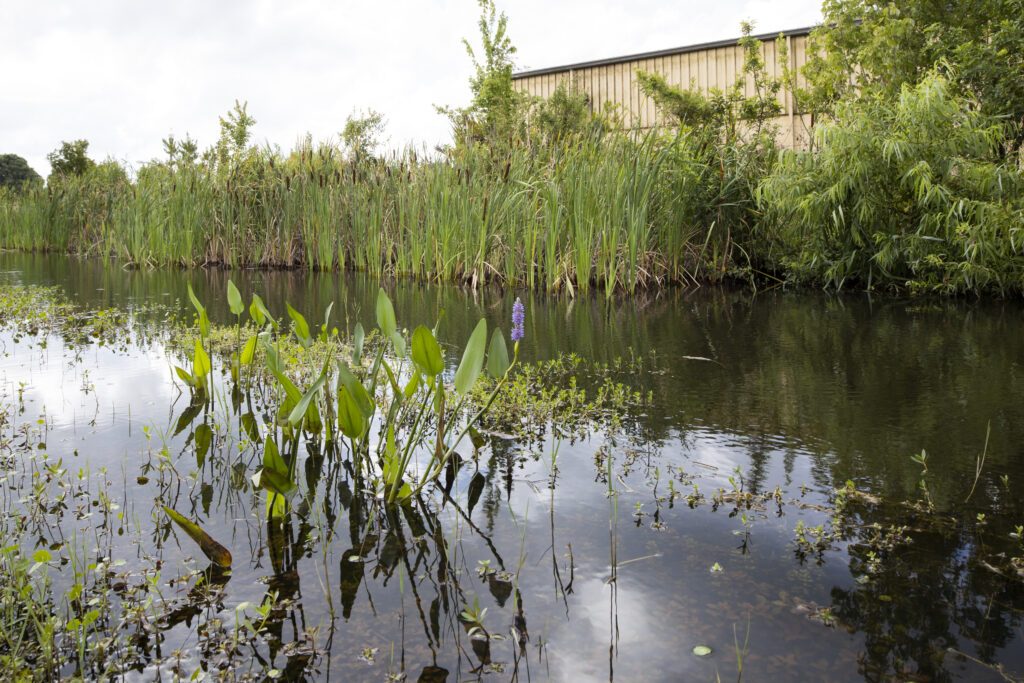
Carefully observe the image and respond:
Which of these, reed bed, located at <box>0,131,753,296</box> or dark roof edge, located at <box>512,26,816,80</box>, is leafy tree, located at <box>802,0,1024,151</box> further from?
dark roof edge, located at <box>512,26,816,80</box>

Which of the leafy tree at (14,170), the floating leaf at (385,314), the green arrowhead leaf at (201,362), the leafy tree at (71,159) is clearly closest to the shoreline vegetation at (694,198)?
the green arrowhead leaf at (201,362)

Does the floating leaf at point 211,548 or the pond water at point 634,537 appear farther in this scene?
the floating leaf at point 211,548

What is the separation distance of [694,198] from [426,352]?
24.6 ft

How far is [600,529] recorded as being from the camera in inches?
73.2

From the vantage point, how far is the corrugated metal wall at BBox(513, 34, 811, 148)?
15.6m

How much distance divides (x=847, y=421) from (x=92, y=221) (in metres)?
15.8

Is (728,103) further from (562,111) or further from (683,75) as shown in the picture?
(562,111)

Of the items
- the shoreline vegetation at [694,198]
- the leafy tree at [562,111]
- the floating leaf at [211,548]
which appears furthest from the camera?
the leafy tree at [562,111]

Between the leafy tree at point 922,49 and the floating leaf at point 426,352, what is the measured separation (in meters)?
7.45

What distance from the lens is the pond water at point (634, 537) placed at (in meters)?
1.34

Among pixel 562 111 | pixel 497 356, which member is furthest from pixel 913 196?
pixel 562 111

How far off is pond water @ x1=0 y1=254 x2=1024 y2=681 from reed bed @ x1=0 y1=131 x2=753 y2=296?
4.12 metres

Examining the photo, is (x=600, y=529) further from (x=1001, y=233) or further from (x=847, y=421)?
(x=1001, y=233)

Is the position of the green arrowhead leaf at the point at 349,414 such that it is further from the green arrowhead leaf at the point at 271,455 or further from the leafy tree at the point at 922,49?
the leafy tree at the point at 922,49
